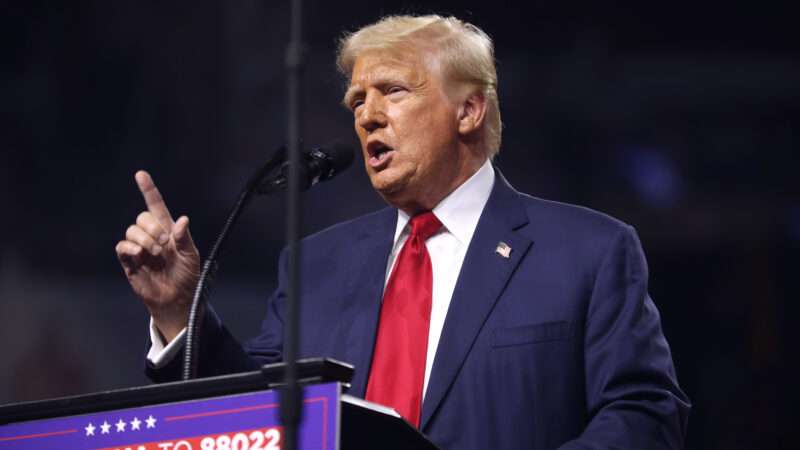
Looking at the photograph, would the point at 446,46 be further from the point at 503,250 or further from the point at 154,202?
the point at 154,202

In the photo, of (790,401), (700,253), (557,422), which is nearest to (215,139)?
(700,253)

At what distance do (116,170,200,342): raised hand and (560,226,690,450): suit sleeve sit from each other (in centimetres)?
69

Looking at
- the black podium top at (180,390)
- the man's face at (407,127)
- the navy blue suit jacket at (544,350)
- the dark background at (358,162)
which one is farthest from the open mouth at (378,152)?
the dark background at (358,162)

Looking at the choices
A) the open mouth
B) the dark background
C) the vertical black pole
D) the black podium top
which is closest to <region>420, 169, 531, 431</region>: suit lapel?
the open mouth

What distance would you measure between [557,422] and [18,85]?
2.93 meters

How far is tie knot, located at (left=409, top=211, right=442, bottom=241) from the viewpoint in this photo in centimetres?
241

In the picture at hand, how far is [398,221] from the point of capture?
8.25 ft

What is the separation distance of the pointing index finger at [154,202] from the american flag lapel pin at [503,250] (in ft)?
2.09

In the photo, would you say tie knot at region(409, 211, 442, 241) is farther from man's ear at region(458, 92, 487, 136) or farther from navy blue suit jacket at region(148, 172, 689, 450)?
man's ear at region(458, 92, 487, 136)

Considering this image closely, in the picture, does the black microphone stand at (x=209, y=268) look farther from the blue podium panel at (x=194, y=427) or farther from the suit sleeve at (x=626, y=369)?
the suit sleeve at (x=626, y=369)

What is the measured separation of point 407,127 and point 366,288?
0.34m

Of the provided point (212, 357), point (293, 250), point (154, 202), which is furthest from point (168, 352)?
point (293, 250)

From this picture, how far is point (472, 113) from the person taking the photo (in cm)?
256

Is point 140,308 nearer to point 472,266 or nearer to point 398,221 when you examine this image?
point 398,221
